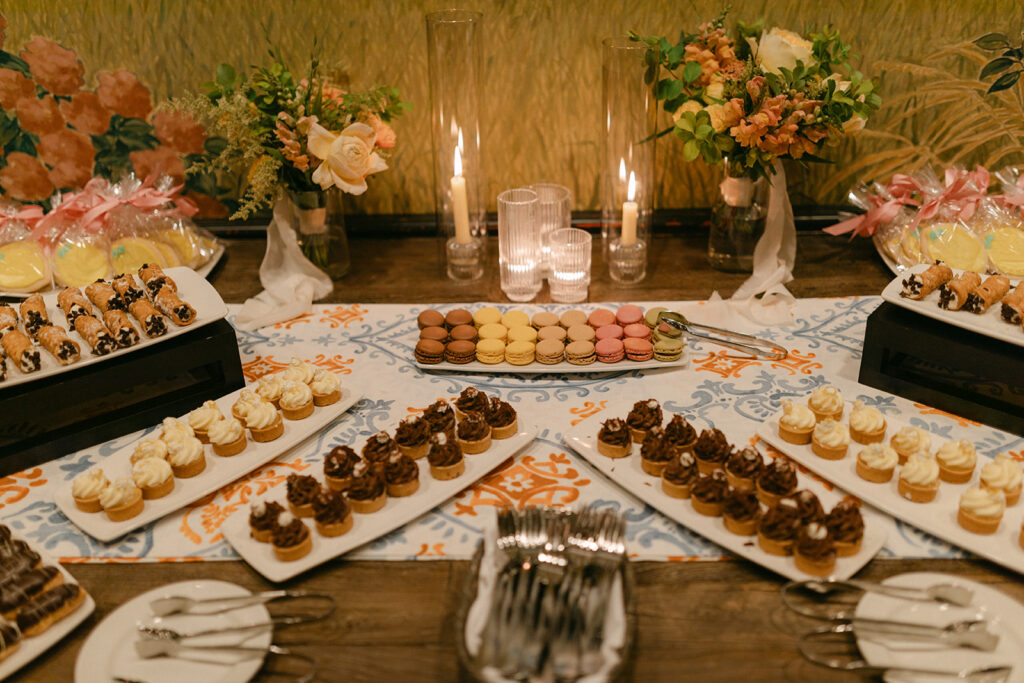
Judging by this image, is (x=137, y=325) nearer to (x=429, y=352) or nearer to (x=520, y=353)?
(x=429, y=352)

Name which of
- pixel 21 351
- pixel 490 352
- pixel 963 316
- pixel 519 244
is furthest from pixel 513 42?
pixel 21 351

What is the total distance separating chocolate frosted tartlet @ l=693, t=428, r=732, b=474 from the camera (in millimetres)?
1506

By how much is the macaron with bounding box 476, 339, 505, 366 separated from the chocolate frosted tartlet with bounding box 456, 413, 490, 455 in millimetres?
302

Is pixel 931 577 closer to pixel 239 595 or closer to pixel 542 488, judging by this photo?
pixel 542 488

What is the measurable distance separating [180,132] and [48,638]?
5.62 feet

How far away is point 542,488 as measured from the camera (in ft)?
4.99

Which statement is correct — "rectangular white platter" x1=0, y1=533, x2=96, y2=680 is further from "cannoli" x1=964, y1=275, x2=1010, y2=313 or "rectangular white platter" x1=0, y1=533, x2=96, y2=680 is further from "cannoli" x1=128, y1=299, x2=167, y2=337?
"cannoli" x1=964, y1=275, x2=1010, y2=313

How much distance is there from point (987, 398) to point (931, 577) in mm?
565

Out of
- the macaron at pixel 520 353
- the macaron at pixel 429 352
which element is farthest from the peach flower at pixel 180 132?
the macaron at pixel 520 353

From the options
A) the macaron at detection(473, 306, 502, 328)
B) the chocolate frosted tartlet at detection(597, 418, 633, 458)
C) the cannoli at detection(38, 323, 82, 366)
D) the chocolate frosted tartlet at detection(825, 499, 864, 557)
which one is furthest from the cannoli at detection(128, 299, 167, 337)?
the chocolate frosted tartlet at detection(825, 499, 864, 557)

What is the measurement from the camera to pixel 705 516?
1.40 meters

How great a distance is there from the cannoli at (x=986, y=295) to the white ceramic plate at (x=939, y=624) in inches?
25.1

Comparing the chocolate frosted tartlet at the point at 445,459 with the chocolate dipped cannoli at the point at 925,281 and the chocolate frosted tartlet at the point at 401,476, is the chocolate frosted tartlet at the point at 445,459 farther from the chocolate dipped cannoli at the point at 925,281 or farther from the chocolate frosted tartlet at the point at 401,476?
the chocolate dipped cannoli at the point at 925,281

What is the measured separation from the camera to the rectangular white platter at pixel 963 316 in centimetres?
161
